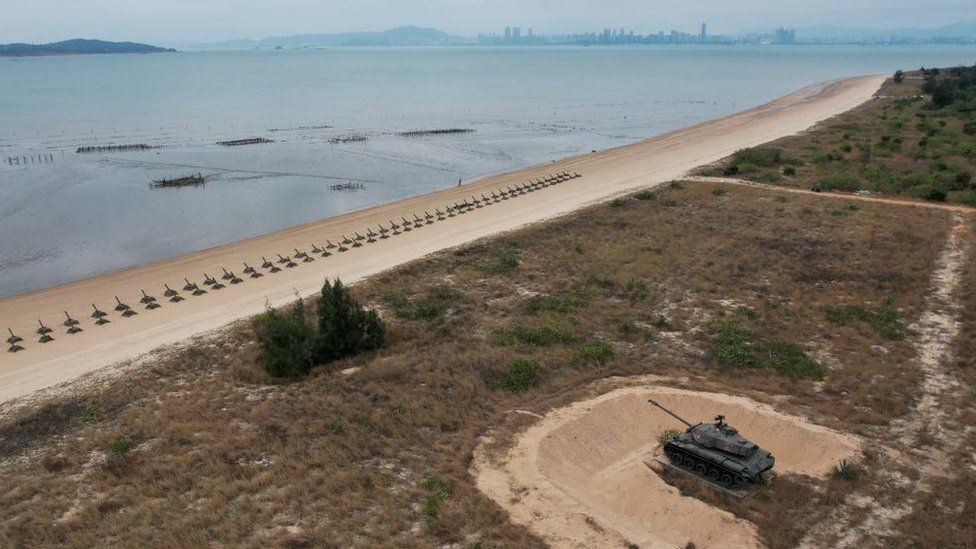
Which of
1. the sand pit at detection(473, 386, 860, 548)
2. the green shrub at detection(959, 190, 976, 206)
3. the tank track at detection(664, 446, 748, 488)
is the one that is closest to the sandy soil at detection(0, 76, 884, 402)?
the sand pit at detection(473, 386, 860, 548)

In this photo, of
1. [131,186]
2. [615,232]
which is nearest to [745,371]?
[615,232]

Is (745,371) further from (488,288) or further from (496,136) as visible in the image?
(496,136)

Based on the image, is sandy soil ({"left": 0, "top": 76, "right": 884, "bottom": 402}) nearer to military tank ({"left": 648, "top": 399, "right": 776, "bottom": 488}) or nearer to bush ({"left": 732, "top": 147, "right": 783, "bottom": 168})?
bush ({"left": 732, "top": 147, "right": 783, "bottom": 168})

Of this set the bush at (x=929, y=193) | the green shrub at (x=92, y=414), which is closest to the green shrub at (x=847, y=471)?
the green shrub at (x=92, y=414)

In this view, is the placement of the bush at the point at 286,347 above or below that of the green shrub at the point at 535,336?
above

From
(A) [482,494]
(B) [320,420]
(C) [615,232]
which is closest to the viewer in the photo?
(A) [482,494]

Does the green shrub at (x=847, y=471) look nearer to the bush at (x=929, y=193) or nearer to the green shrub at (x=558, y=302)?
the green shrub at (x=558, y=302)

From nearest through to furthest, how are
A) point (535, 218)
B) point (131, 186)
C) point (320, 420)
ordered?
1. point (320, 420)
2. point (535, 218)
3. point (131, 186)
